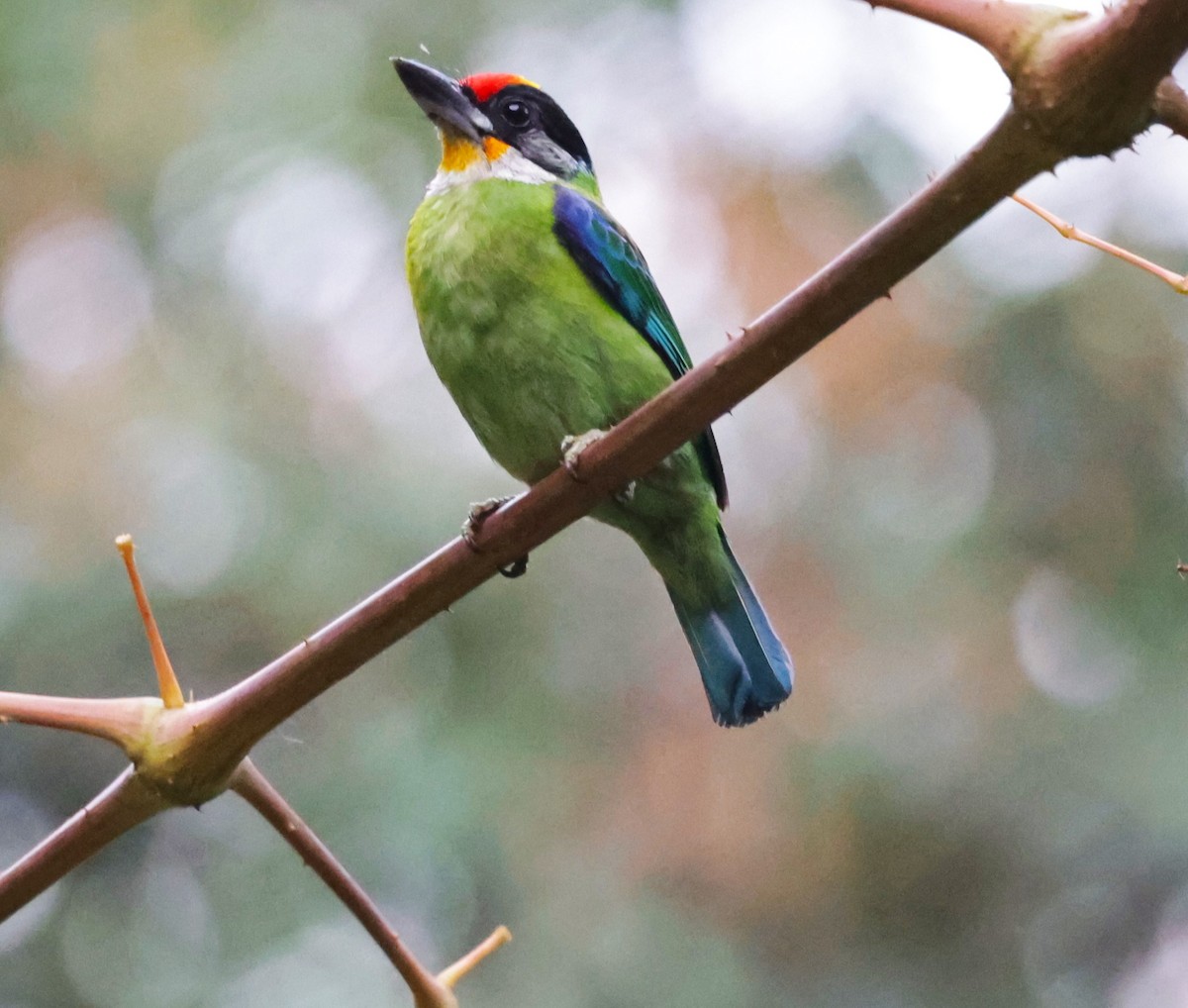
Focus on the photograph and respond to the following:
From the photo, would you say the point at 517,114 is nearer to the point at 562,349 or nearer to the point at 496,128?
the point at 496,128

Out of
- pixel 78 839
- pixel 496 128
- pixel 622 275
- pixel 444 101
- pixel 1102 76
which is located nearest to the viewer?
pixel 1102 76

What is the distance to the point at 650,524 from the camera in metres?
2.09

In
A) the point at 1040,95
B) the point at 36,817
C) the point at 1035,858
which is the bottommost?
the point at 1035,858

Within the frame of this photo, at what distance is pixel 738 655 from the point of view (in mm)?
2070

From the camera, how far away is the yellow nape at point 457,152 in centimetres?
222

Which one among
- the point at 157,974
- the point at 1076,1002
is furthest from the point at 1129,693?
the point at 157,974

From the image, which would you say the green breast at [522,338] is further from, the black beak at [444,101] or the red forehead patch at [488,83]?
the red forehead patch at [488,83]

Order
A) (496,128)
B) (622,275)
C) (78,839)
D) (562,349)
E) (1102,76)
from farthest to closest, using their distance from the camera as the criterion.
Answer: (496,128)
(622,275)
(562,349)
(78,839)
(1102,76)

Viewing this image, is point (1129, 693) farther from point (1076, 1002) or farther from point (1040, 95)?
point (1040, 95)

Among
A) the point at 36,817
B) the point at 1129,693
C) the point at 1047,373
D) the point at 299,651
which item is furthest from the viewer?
the point at 1047,373

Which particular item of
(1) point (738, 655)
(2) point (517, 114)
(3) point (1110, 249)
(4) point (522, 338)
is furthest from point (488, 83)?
(3) point (1110, 249)

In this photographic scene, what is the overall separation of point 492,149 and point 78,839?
58.8 inches

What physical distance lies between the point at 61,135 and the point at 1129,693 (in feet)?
11.4

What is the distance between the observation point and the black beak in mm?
2066
